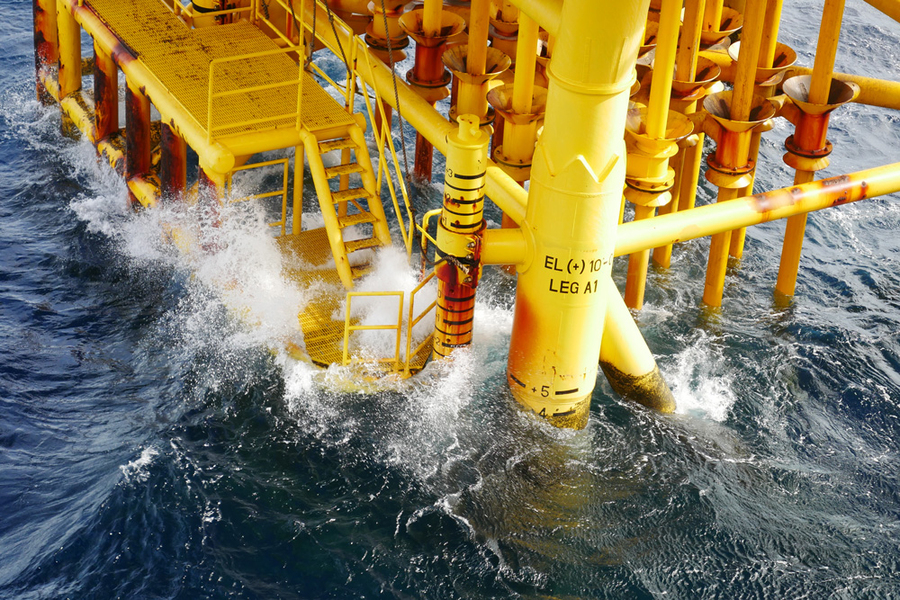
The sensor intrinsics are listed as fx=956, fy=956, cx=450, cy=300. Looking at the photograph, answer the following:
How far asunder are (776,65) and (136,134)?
9501 millimetres

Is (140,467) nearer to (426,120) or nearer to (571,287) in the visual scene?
(571,287)

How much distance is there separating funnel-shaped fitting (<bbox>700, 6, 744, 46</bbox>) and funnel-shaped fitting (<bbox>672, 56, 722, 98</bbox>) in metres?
0.79

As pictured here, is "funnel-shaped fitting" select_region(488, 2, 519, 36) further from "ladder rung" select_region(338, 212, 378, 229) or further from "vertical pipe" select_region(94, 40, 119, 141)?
"vertical pipe" select_region(94, 40, 119, 141)

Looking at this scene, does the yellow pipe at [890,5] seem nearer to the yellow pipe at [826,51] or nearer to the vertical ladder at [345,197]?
the yellow pipe at [826,51]

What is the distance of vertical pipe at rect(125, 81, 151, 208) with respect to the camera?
563 inches

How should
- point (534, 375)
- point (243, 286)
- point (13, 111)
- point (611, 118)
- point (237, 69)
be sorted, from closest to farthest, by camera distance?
point (611, 118) → point (534, 375) → point (243, 286) → point (237, 69) → point (13, 111)

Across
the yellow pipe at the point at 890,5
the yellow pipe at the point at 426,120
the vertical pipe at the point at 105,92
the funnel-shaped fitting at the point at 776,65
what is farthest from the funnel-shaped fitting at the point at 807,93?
the vertical pipe at the point at 105,92

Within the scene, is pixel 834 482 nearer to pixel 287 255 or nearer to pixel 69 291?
pixel 287 255

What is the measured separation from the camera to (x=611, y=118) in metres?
9.25

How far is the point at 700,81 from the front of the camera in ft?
41.8

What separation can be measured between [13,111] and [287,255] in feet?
30.0

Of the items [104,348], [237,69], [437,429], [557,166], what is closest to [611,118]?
[557,166]

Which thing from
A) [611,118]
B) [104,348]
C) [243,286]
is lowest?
[104,348]

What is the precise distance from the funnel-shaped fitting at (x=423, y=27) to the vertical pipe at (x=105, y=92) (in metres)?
4.72
